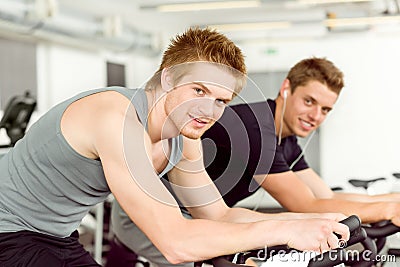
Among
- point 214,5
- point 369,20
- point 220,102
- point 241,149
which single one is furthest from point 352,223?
point 369,20

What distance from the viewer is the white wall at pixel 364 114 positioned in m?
5.75

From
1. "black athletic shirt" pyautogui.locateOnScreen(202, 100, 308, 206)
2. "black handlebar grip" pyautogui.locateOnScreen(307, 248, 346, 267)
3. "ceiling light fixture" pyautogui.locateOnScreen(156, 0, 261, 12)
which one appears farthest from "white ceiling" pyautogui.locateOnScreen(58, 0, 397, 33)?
"black handlebar grip" pyautogui.locateOnScreen(307, 248, 346, 267)

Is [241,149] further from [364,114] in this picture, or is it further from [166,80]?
[364,114]

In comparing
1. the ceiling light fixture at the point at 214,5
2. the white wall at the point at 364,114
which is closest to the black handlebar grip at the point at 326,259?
the white wall at the point at 364,114

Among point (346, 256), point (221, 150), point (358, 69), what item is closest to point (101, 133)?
point (346, 256)

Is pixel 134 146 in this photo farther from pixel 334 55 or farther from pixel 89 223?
pixel 334 55

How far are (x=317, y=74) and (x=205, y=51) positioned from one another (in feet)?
3.46

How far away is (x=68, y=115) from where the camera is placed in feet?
5.30

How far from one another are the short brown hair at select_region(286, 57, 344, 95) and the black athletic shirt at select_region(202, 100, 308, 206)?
221 millimetres

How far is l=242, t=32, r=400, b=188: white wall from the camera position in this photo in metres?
5.75

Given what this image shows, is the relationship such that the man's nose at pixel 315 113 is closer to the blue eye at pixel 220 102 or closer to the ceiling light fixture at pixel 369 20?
the blue eye at pixel 220 102

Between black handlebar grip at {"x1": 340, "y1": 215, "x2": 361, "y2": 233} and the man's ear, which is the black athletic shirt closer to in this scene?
the man's ear

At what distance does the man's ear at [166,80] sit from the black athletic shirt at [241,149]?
65cm

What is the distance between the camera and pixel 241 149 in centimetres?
233
